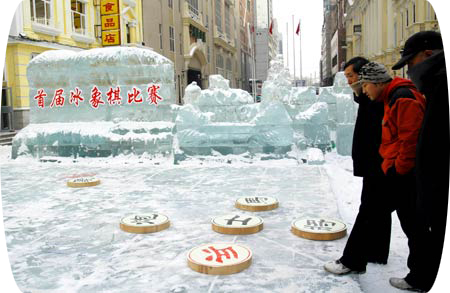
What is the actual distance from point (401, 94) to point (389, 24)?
935 inches

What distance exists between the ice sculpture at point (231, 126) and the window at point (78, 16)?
442 inches

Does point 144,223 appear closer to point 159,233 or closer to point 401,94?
point 159,233

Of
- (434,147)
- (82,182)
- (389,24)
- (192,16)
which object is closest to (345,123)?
(82,182)

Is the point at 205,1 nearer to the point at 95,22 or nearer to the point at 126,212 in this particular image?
the point at 95,22

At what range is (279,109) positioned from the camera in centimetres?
873

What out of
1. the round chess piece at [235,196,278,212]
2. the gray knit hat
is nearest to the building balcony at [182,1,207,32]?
the round chess piece at [235,196,278,212]

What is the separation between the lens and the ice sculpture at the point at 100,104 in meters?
9.24

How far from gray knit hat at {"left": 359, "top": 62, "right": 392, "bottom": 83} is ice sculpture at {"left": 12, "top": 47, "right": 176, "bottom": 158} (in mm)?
6543

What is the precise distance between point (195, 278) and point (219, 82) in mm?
6852

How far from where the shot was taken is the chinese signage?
18.3m

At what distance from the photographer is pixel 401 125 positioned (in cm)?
262

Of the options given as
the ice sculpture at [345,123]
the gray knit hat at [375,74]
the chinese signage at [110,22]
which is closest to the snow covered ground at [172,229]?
the ice sculpture at [345,123]

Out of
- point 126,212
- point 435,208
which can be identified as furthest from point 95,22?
point 435,208

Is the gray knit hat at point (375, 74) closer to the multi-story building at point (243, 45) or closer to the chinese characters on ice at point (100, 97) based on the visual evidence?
the chinese characters on ice at point (100, 97)
